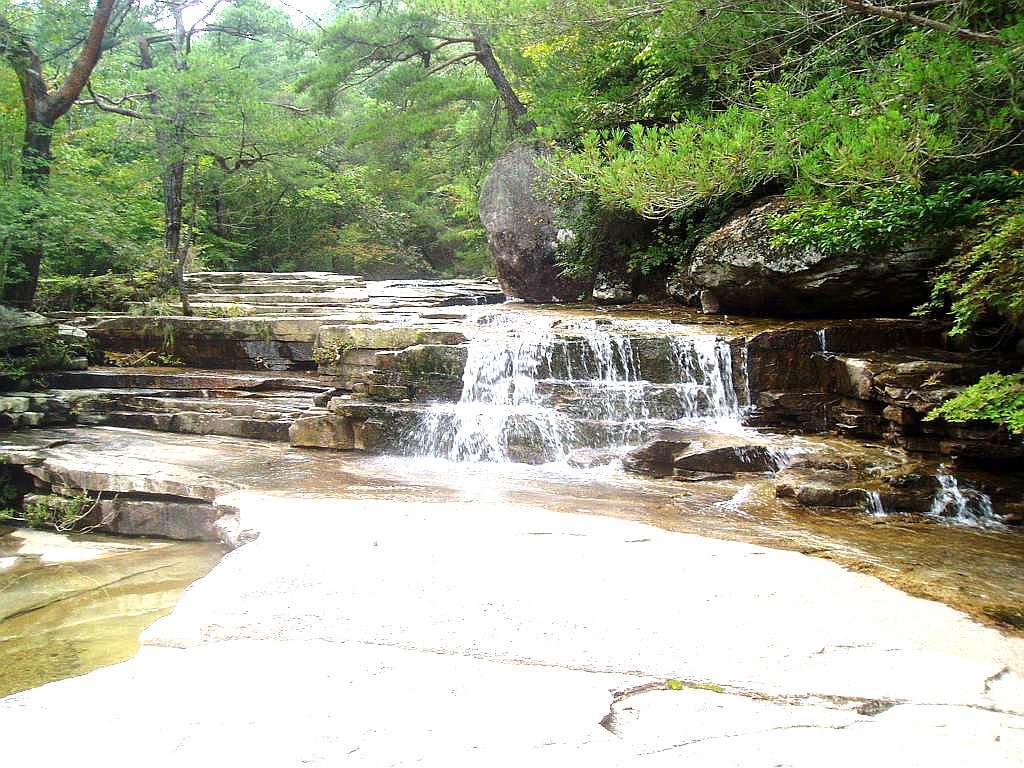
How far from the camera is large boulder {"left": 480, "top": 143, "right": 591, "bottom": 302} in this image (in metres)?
13.0

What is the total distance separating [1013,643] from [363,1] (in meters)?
15.2

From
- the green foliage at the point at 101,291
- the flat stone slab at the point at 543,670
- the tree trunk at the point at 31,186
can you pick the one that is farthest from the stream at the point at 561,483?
the green foliage at the point at 101,291

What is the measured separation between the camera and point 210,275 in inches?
611

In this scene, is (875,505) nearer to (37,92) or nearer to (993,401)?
(993,401)

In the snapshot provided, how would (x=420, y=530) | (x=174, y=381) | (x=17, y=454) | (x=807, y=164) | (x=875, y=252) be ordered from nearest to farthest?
(x=420, y=530) < (x=807, y=164) < (x=17, y=454) < (x=875, y=252) < (x=174, y=381)

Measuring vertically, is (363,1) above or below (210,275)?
above

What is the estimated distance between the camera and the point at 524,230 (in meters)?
13.1

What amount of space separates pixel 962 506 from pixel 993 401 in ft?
4.40

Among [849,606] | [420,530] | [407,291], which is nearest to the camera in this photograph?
[849,606]

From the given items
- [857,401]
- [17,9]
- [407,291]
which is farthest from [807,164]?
[17,9]

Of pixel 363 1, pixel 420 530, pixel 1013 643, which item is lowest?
pixel 1013 643

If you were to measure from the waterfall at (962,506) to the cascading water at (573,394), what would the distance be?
231 centimetres

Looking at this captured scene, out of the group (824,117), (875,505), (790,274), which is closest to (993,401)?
(875,505)

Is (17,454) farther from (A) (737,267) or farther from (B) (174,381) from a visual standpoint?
(A) (737,267)
